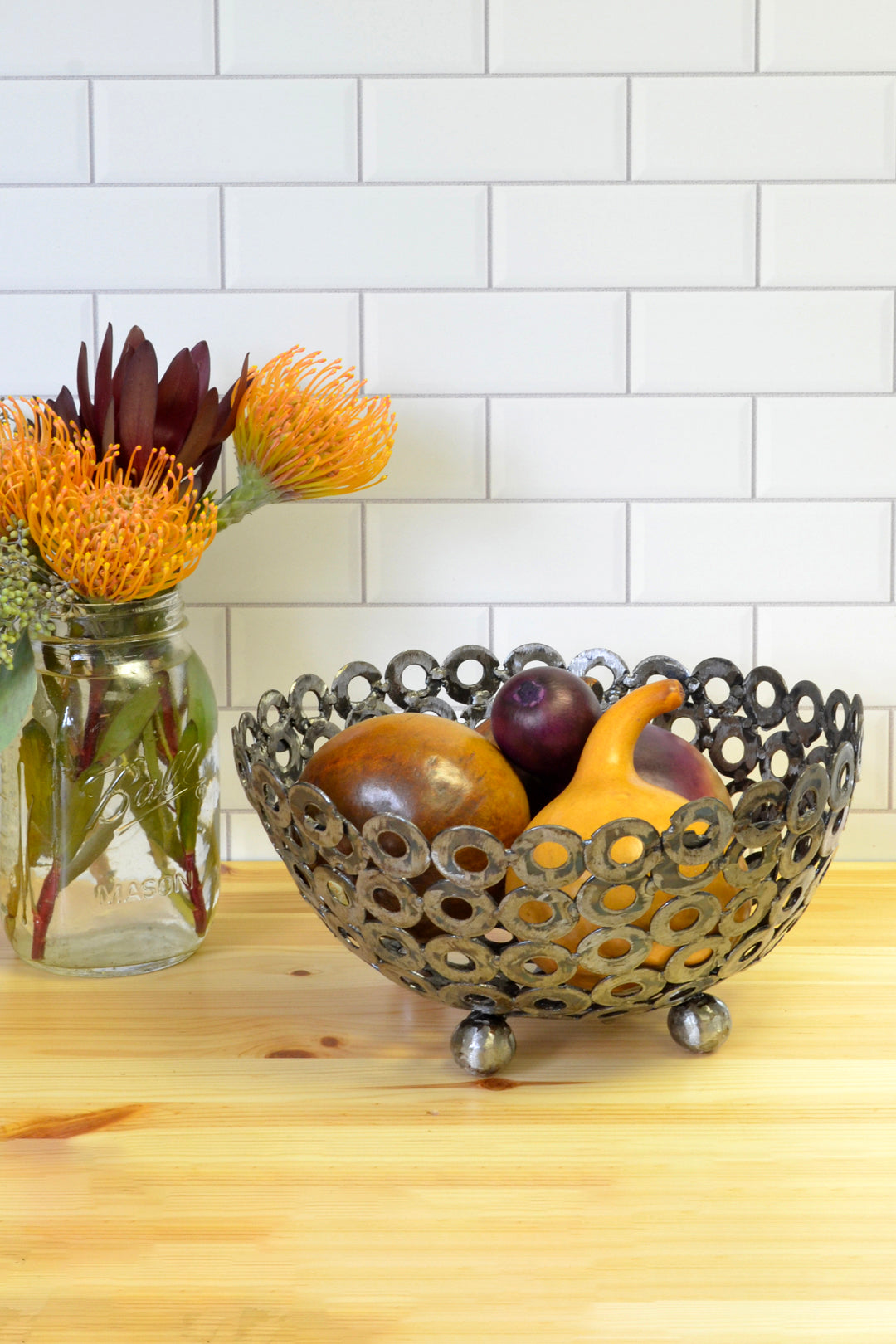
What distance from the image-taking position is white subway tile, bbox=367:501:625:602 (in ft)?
3.19

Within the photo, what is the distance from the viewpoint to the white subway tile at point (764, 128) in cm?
92

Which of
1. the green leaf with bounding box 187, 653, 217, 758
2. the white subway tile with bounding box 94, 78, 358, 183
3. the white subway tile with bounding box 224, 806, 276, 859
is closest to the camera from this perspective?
the green leaf with bounding box 187, 653, 217, 758

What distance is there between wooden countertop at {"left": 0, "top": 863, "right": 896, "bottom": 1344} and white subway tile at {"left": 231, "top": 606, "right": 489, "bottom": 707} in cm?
26

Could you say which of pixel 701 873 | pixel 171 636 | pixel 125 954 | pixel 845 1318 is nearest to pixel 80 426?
→ pixel 171 636

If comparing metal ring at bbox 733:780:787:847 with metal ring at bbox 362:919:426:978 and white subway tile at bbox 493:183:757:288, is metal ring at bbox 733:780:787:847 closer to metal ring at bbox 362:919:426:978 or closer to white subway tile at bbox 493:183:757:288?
metal ring at bbox 362:919:426:978

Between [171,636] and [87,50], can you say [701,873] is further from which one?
[87,50]

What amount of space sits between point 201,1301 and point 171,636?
17.0 inches

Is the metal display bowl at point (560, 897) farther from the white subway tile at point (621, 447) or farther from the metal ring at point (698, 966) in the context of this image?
the white subway tile at point (621, 447)

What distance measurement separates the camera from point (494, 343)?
95 centimetres

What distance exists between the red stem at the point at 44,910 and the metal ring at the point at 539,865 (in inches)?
14.1

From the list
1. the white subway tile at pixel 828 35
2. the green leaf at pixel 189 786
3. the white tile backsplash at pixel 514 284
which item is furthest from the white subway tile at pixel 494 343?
the green leaf at pixel 189 786

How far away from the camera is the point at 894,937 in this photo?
854 millimetres

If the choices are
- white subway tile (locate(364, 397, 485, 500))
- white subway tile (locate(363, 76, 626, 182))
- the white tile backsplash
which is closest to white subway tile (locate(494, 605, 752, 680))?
the white tile backsplash

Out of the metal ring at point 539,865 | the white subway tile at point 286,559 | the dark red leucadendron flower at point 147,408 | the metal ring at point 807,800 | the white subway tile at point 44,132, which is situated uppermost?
the white subway tile at point 44,132
